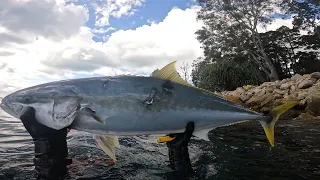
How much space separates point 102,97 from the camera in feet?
9.93

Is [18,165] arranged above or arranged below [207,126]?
below

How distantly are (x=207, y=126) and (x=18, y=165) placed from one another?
9.54 ft

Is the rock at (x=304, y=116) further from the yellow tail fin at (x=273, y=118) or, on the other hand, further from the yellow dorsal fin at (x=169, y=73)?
the yellow dorsal fin at (x=169, y=73)

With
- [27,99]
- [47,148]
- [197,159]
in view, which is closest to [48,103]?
[27,99]

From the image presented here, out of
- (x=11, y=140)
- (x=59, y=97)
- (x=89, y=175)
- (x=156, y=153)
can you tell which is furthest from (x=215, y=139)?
(x=59, y=97)

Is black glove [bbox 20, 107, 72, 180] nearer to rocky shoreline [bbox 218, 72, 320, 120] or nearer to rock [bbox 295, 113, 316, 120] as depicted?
rocky shoreline [bbox 218, 72, 320, 120]

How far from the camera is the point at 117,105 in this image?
3033 millimetres

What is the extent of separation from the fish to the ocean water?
111cm

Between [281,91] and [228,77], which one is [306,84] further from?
[228,77]

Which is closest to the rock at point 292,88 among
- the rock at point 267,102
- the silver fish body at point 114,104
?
the rock at point 267,102

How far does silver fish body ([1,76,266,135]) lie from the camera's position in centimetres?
298

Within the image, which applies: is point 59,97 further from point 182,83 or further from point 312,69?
point 312,69

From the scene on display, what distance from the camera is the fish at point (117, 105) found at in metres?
2.98

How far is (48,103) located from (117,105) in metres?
0.66
